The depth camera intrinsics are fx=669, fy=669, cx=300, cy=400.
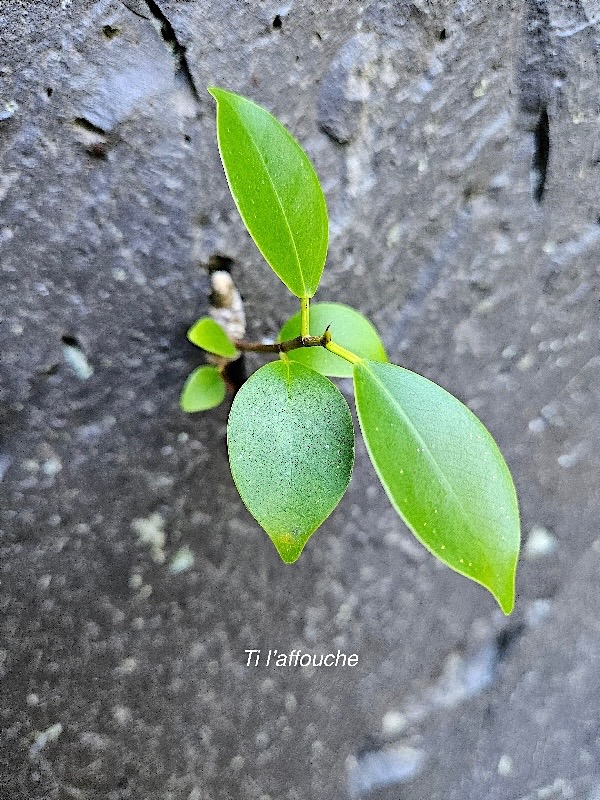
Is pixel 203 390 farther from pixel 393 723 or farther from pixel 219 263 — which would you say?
pixel 393 723

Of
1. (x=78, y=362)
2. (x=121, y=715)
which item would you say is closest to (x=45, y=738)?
(x=121, y=715)

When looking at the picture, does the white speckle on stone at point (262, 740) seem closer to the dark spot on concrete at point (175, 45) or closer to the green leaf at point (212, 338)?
the green leaf at point (212, 338)

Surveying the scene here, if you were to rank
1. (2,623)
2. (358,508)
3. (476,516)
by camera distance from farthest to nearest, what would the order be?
(358,508), (2,623), (476,516)

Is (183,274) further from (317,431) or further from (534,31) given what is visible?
(534,31)

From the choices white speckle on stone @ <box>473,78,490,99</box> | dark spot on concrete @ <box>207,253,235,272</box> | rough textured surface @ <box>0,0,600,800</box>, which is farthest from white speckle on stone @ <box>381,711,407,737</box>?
white speckle on stone @ <box>473,78,490,99</box>

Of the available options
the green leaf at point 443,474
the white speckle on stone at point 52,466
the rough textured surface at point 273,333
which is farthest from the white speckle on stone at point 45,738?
the green leaf at point 443,474

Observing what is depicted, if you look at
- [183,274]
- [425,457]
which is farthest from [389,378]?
[183,274]

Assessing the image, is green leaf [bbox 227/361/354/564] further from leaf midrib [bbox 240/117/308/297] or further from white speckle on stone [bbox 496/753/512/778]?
white speckle on stone [bbox 496/753/512/778]
